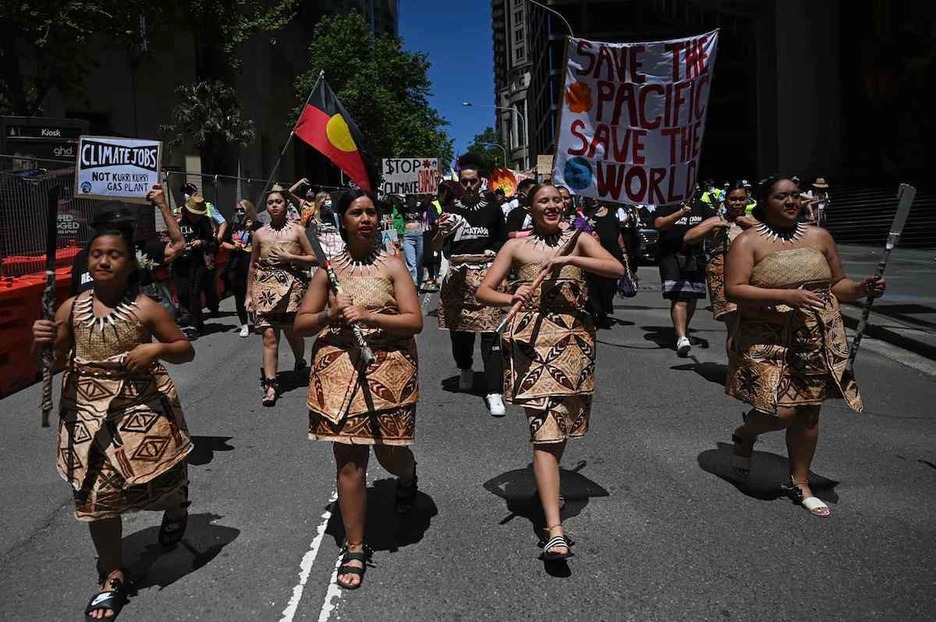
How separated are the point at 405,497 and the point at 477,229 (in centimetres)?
308

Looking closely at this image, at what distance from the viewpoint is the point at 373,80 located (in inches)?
1574

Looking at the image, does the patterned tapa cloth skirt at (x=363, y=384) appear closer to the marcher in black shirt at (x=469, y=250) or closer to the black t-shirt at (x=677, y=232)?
the marcher in black shirt at (x=469, y=250)

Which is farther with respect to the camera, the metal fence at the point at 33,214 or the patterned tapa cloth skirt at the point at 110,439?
the metal fence at the point at 33,214

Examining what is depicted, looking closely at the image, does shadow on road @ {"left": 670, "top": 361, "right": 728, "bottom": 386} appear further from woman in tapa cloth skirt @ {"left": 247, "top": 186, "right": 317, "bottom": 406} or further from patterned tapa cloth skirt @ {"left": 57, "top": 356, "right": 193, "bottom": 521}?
patterned tapa cloth skirt @ {"left": 57, "top": 356, "right": 193, "bottom": 521}

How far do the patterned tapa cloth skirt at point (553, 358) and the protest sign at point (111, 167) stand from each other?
23.6 feet

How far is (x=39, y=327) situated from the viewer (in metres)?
3.35

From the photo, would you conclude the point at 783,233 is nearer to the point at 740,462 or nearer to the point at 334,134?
the point at 740,462

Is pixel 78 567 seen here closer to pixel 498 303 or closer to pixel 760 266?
pixel 498 303

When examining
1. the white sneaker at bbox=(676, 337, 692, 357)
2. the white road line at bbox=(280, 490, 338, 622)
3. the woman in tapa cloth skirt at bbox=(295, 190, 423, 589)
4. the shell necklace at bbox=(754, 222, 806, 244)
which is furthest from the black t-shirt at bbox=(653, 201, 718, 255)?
the woman in tapa cloth skirt at bbox=(295, 190, 423, 589)

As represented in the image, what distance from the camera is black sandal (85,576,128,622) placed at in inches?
131

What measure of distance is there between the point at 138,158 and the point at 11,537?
6.66m

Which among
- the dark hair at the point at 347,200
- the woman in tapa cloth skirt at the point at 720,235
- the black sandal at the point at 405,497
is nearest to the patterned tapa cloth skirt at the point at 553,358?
the black sandal at the point at 405,497

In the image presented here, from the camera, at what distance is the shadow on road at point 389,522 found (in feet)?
13.5

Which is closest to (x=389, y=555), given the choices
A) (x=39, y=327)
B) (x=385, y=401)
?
(x=385, y=401)
